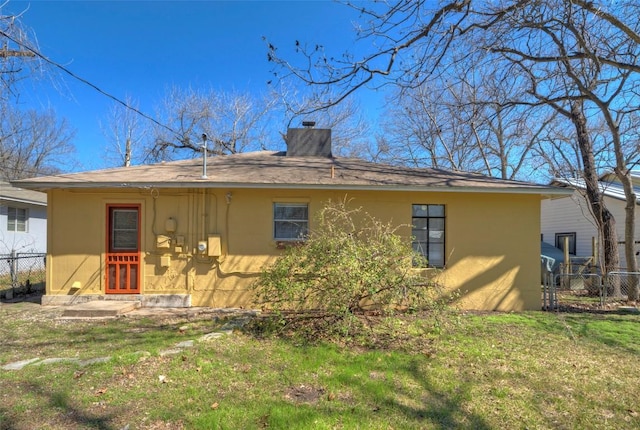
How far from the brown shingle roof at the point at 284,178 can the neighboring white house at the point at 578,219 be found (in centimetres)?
749

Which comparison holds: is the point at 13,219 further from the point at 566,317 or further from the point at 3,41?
the point at 566,317

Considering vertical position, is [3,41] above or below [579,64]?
below

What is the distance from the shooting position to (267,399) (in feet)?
11.9

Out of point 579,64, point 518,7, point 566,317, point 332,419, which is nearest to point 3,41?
point 332,419

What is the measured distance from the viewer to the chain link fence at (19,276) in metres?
9.24

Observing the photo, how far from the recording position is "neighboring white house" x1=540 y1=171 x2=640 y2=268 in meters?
14.4

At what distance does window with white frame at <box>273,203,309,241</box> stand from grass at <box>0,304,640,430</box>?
265 centimetres

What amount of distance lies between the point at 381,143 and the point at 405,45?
18771 millimetres

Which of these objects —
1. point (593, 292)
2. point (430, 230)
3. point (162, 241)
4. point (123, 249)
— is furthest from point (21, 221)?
point (593, 292)

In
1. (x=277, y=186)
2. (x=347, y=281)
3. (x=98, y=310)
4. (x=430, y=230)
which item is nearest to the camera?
(x=347, y=281)

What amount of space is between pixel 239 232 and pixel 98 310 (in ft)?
9.35

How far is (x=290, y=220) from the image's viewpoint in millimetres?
7984

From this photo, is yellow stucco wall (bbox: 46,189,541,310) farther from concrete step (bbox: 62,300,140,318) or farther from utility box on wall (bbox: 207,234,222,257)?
concrete step (bbox: 62,300,140,318)

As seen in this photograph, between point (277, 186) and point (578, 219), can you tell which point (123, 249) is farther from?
point (578, 219)
